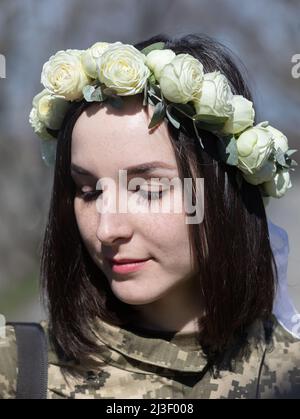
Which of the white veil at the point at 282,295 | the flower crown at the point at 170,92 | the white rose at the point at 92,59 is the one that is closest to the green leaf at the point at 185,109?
the flower crown at the point at 170,92

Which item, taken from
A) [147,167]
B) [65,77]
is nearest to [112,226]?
[147,167]

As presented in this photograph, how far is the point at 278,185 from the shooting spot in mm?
2145

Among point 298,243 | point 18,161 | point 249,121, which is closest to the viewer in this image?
point 249,121

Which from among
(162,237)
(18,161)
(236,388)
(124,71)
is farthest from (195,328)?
(18,161)

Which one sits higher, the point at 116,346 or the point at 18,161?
the point at 18,161

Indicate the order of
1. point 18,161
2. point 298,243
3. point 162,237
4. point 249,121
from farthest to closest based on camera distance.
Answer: point 298,243 → point 18,161 → point 249,121 → point 162,237

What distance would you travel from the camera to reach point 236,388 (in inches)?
80.7

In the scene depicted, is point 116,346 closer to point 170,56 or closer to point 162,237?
point 162,237

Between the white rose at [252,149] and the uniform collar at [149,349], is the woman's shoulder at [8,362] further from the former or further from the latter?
the white rose at [252,149]

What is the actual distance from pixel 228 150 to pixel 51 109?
0.46 metres

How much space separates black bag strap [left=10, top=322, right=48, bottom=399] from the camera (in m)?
1.97

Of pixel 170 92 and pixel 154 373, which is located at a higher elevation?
pixel 170 92

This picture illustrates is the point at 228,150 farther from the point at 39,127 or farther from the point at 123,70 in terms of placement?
the point at 39,127

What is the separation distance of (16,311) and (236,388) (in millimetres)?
3431
